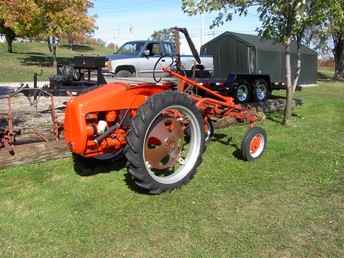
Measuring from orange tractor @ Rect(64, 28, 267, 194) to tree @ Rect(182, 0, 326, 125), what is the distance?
466 centimetres

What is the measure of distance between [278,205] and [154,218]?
141cm

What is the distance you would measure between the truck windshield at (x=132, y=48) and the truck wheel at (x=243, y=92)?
5673 millimetres

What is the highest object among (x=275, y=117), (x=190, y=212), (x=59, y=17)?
(x=59, y=17)

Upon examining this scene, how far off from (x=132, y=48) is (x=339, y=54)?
59.6ft

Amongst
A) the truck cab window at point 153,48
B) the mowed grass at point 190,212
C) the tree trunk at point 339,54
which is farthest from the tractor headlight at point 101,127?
the tree trunk at point 339,54

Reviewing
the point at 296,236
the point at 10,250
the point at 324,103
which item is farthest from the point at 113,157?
the point at 324,103

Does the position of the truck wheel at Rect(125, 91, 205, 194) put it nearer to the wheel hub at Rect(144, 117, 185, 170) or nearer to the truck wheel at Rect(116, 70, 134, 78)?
the wheel hub at Rect(144, 117, 185, 170)

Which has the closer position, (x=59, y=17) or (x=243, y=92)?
(x=243, y=92)

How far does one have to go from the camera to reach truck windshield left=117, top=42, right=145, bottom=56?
18.0 meters

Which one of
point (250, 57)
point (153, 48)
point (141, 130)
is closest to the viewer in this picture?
point (141, 130)

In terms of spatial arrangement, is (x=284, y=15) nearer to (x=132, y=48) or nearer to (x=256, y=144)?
(x=256, y=144)

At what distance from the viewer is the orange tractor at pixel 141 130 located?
5023 millimetres

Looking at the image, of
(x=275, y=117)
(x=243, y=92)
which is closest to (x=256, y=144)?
(x=275, y=117)

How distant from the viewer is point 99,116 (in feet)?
17.7
